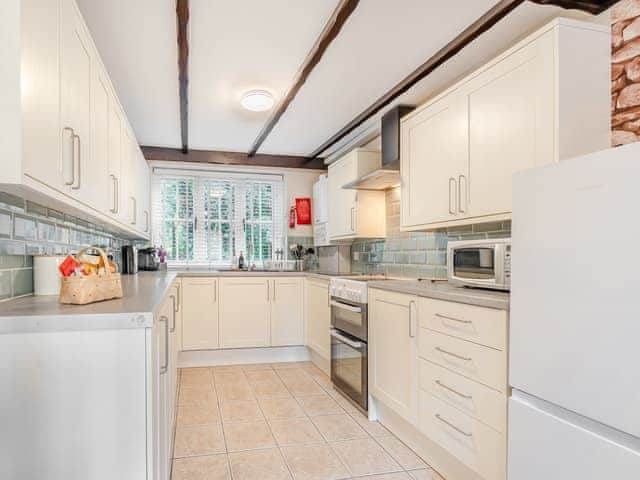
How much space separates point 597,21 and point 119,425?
2.56 meters

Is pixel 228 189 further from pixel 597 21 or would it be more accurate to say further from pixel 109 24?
pixel 597 21

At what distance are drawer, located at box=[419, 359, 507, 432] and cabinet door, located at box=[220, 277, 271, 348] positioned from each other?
2.44 metres

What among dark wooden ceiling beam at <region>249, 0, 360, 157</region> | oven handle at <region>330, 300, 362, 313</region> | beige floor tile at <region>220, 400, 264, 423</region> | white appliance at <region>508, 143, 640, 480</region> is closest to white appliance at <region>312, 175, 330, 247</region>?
dark wooden ceiling beam at <region>249, 0, 360, 157</region>

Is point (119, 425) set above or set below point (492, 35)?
below

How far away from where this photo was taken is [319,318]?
412cm

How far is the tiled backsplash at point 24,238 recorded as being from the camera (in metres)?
1.63

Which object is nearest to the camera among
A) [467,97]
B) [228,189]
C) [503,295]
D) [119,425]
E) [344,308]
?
[119,425]

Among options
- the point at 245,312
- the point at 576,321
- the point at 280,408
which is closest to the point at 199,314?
the point at 245,312

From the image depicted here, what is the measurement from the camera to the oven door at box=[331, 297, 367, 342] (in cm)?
300

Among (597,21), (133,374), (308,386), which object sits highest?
(597,21)

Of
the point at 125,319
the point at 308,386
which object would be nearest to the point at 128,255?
the point at 308,386

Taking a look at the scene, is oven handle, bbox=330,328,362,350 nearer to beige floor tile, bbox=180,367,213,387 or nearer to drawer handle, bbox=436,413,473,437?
drawer handle, bbox=436,413,473,437

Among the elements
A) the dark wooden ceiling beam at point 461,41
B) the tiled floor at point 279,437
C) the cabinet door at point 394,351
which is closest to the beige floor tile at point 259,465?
the tiled floor at point 279,437

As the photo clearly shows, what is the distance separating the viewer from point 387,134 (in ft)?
10.7
